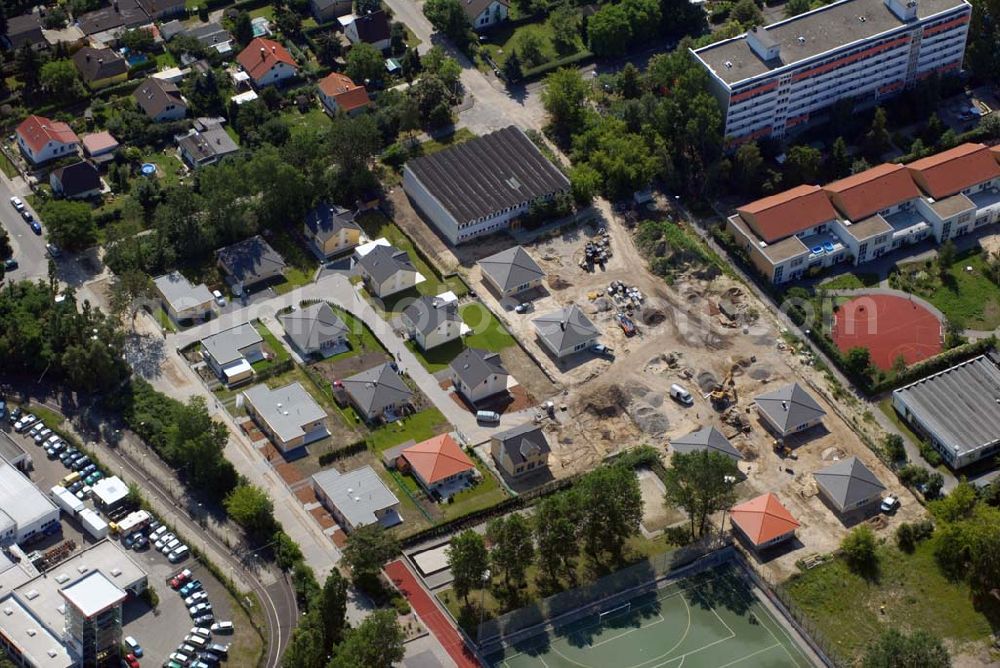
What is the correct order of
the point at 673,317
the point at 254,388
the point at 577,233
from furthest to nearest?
the point at 577,233 → the point at 673,317 → the point at 254,388

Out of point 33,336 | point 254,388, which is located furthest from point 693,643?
point 33,336

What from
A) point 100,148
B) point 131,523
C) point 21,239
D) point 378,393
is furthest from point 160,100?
point 131,523

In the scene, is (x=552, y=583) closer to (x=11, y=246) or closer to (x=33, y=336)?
(x=33, y=336)

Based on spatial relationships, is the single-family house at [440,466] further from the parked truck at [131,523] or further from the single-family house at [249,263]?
the single-family house at [249,263]

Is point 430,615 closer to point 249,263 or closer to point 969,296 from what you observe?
point 249,263

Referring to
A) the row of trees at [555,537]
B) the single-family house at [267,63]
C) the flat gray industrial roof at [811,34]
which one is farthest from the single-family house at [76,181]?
the flat gray industrial roof at [811,34]

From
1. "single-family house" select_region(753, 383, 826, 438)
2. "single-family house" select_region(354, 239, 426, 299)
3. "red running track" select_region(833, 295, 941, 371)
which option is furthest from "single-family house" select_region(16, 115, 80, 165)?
"red running track" select_region(833, 295, 941, 371)
